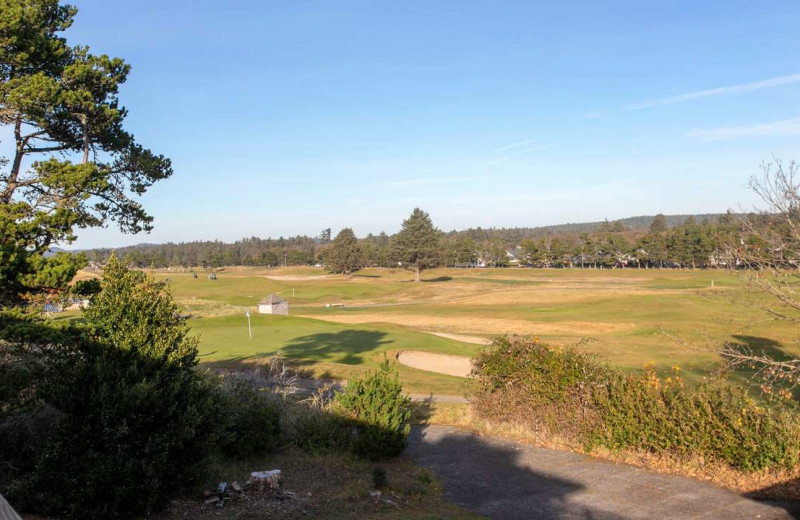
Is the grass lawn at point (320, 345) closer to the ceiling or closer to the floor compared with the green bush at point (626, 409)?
closer to the floor

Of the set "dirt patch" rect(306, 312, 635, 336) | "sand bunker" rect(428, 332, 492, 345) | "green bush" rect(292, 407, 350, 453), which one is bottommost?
"sand bunker" rect(428, 332, 492, 345)

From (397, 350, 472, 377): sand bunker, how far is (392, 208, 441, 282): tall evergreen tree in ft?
218

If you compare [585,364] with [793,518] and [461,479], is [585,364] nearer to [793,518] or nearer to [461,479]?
[461,479]

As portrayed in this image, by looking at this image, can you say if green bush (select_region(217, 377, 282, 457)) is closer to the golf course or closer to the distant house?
the golf course

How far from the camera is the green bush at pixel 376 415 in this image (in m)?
11.2

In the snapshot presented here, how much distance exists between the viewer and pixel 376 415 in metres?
11.3

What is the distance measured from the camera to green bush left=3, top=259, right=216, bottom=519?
25.2ft

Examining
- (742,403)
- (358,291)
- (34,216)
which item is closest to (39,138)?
(34,216)

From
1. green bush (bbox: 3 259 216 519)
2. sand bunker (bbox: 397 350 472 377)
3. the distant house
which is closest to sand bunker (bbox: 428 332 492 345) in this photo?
sand bunker (bbox: 397 350 472 377)

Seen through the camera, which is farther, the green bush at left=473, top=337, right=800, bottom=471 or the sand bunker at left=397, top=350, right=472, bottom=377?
the sand bunker at left=397, top=350, right=472, bottom=377

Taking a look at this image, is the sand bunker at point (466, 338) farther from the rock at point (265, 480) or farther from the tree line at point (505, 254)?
the tree line at point (505, 254)

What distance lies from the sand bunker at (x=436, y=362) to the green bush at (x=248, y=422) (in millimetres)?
14602

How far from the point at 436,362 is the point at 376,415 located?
1627 centimetres

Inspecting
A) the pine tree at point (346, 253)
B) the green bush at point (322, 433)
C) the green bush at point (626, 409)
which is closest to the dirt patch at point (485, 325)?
the green bush at point (626, 409)
